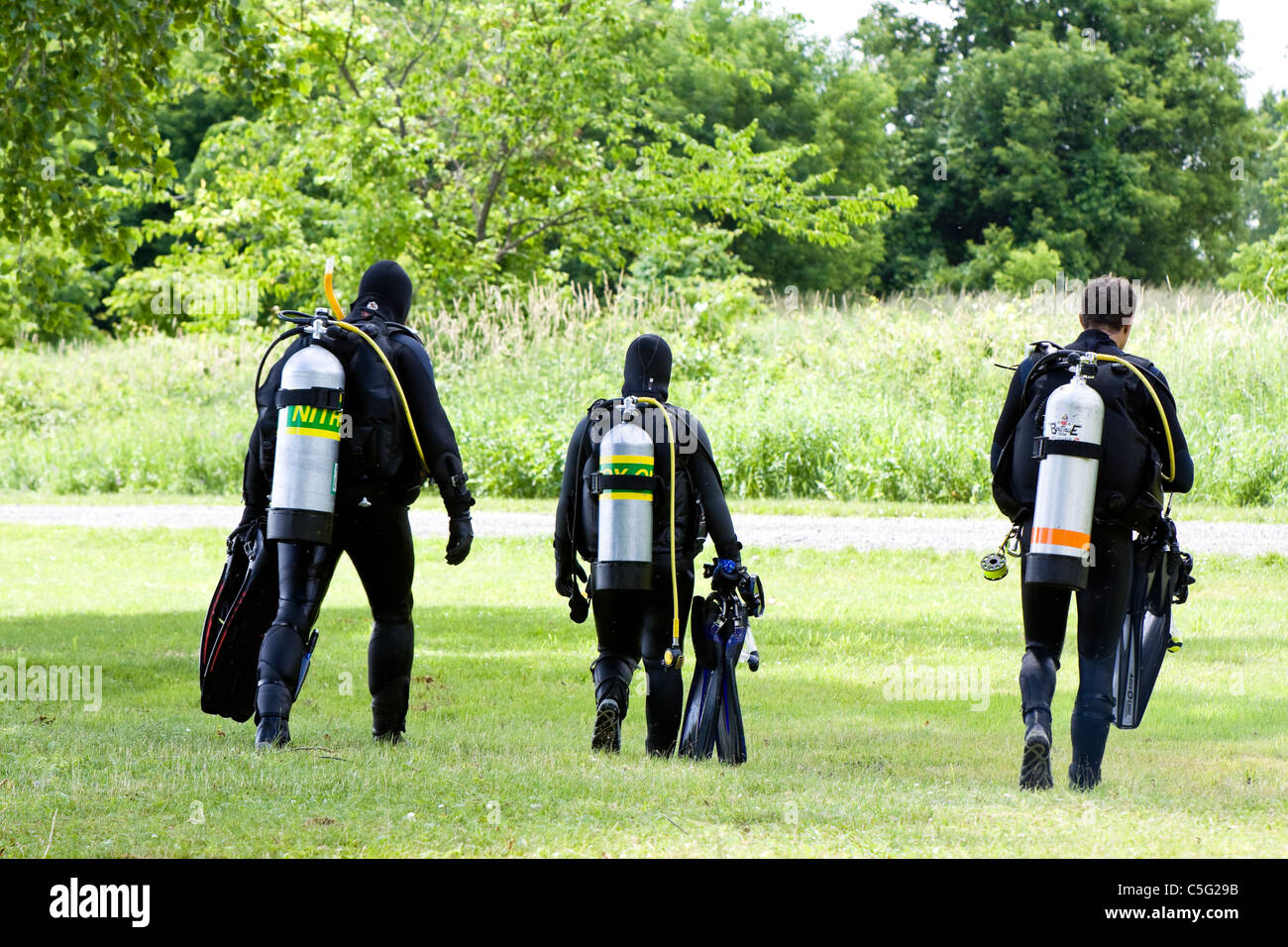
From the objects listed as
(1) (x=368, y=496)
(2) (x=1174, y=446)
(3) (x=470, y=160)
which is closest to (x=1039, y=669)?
(2) (x=1174, y=446)

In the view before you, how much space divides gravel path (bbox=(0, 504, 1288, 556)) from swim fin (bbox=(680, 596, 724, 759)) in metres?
8.01

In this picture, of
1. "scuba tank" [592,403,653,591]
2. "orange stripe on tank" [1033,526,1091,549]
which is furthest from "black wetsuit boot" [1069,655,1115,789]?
"scuba tank" [592,403,653,591]

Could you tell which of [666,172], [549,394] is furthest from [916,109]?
[549,394]

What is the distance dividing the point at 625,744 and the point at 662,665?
0.93m

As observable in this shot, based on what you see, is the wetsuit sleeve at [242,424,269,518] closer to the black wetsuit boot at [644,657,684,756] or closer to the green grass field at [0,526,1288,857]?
the green grass field at [0,526,1288,857]

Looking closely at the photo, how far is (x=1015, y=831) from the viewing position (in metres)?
4.65

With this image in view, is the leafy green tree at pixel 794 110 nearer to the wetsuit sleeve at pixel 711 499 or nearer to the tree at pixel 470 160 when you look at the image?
the tree at pixel 470 160

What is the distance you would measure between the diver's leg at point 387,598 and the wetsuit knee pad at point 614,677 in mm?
786

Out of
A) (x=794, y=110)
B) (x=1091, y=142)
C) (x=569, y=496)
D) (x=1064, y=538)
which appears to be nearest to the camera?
(x=1064, y=538)

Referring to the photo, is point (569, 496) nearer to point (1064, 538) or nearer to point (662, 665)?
point (662, 665)

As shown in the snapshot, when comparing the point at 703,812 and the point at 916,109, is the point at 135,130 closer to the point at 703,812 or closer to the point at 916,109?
the point at 703,812

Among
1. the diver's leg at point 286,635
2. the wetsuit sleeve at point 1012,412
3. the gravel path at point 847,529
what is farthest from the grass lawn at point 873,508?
the diver's leg at point 286,635

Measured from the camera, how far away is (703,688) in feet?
20.9

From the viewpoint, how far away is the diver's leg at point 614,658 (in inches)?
252
